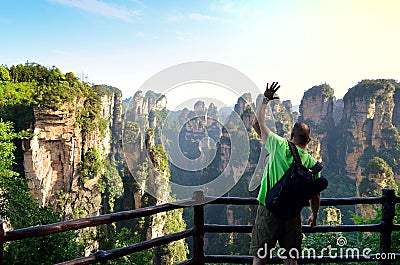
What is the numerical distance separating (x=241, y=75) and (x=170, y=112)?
0.66 metres

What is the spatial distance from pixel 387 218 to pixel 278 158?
1.48m

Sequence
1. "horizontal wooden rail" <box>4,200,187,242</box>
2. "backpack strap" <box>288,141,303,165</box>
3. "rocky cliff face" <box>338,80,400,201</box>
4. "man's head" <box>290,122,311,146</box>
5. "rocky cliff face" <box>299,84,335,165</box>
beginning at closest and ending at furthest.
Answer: "horizontal wooden rail" <box>4,200,187,242</box>
"backpack strap" <box>288,141,303,165</box>
"man's head" <box>290,122,311,146</box>
"rocky cliff face" <box>338,80,400,201</box>
"rocky cliff face" <box>299,84,335,165</box>

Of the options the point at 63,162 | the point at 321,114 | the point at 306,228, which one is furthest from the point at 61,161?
the point at 321,114

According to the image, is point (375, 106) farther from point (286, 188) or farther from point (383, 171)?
point (286, 188)

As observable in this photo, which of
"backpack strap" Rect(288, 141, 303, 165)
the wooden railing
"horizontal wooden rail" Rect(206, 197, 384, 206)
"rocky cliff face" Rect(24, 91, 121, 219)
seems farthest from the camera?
"rocky cliff face" Rect(24, 91, 121, 219)

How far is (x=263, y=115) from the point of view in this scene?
2.22 m

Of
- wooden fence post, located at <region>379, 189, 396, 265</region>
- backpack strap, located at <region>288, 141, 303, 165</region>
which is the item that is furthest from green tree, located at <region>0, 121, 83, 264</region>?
wooden fence post, located at <region>379, 189, 396, 265</region>

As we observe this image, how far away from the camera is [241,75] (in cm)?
232

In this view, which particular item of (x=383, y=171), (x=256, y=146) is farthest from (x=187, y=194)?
(x=256, y=146)

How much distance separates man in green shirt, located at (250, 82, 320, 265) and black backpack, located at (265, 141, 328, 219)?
4 cm

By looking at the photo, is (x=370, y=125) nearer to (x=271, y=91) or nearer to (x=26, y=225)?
(x=26, y=225)

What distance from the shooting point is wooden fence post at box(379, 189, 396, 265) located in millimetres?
2828

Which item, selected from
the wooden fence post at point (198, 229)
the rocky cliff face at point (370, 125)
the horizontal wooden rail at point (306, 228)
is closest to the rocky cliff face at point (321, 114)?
the rocky cliff face at point (370, 125)

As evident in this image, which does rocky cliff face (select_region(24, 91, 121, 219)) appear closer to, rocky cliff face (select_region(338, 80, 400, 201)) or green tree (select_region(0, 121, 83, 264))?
green tree (select_region(0, 121, 83, 264))
